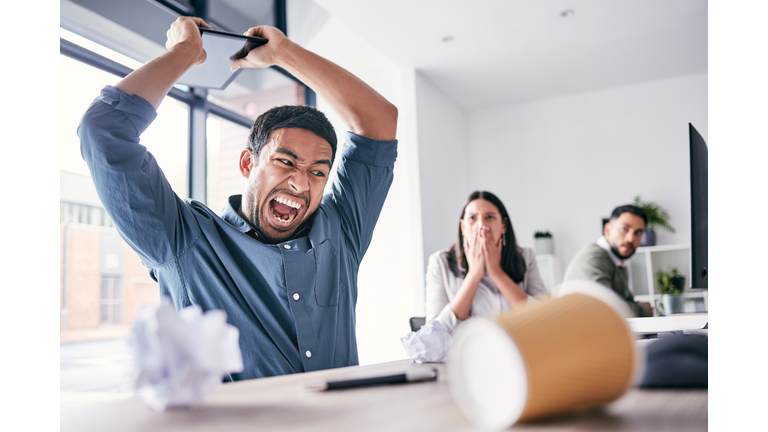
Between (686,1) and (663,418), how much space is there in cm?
428

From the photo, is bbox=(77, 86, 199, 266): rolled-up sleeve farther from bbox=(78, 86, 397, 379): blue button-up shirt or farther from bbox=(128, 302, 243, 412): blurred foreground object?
bbox=(128, 302, 243, 412): blurred foreground object

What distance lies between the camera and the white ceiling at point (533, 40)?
377 centimetres

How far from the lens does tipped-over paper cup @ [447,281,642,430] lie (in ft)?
1.06

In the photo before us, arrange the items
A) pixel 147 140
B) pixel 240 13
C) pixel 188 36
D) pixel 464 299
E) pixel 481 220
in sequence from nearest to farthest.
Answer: pixel 188 36
pixel 464 299
pixel 481 220
pixel 147 140
pixel 240 13

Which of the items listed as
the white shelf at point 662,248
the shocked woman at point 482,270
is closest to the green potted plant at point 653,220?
the white shelf at point 662,248

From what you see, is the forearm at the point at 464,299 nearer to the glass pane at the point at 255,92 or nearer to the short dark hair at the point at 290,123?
the short dark hair at the point at 290,123

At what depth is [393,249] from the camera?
15.5 ft

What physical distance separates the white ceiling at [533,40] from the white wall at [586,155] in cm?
23

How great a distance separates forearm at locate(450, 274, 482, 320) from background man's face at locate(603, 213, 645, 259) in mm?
1629

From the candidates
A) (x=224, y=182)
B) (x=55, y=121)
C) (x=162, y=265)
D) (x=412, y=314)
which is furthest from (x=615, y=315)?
(x=412, y=314)

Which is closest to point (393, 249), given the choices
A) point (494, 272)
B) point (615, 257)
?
point (615, 257)

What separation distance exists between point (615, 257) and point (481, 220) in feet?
4.58

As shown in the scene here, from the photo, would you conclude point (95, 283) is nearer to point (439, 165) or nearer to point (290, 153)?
point (290, 153)

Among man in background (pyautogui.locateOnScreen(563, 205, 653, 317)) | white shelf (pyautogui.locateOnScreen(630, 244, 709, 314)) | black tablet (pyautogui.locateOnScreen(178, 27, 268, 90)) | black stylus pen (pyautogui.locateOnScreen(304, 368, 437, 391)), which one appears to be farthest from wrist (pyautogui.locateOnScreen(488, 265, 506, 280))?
white shelf (pyautogui.locateOnScreen(630, 244, 709, 314))
